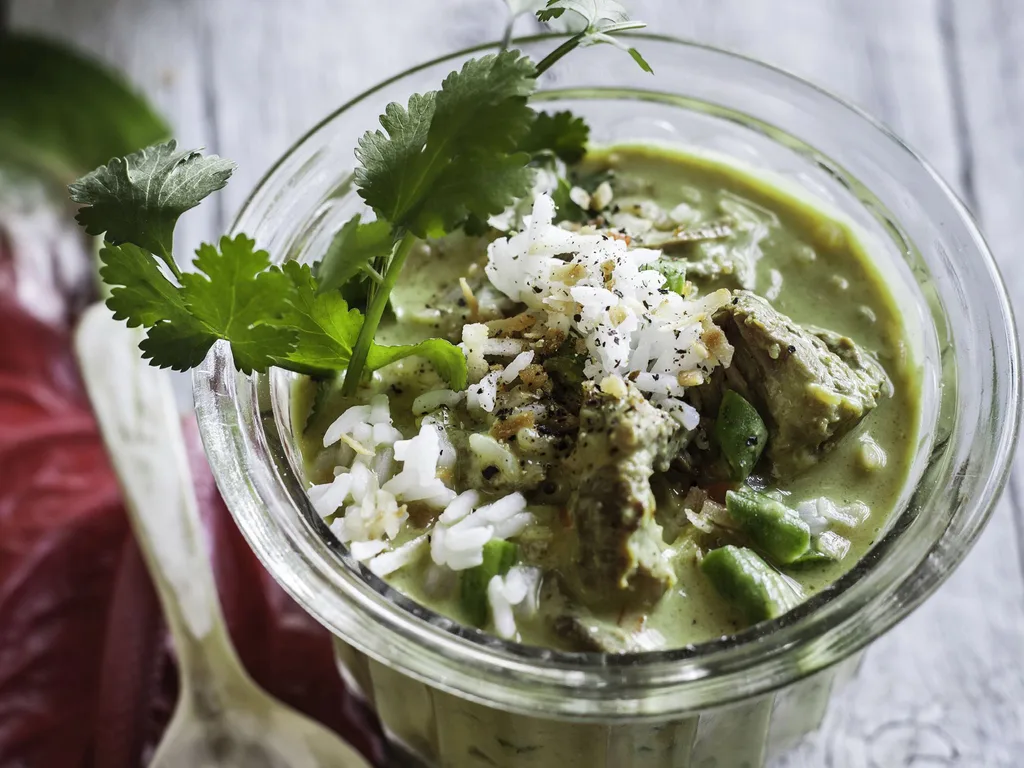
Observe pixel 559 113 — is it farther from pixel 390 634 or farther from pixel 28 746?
pixel 28 746

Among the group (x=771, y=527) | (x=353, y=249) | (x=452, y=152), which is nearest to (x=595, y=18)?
(x=452, y=152)

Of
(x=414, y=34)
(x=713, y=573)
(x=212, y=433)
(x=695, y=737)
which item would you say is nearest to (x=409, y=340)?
(x=212, y=433)

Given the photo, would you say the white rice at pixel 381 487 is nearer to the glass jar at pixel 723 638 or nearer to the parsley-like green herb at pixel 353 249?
the glass jar at pixel 723 638

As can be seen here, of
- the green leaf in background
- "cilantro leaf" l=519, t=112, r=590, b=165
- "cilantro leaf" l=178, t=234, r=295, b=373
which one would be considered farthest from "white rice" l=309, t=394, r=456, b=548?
the green leaf in background

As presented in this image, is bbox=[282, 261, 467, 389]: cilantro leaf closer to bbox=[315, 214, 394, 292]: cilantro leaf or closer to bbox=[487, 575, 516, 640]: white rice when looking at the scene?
bbox=[315, 214, 394, 292]: cilantro leaf

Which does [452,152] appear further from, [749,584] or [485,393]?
[749,584]

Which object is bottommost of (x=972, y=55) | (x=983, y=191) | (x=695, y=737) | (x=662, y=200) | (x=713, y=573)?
(x=695, y=737)

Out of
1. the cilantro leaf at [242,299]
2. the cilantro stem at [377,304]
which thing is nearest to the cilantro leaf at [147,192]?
the cilantro leaf at [242,299]
